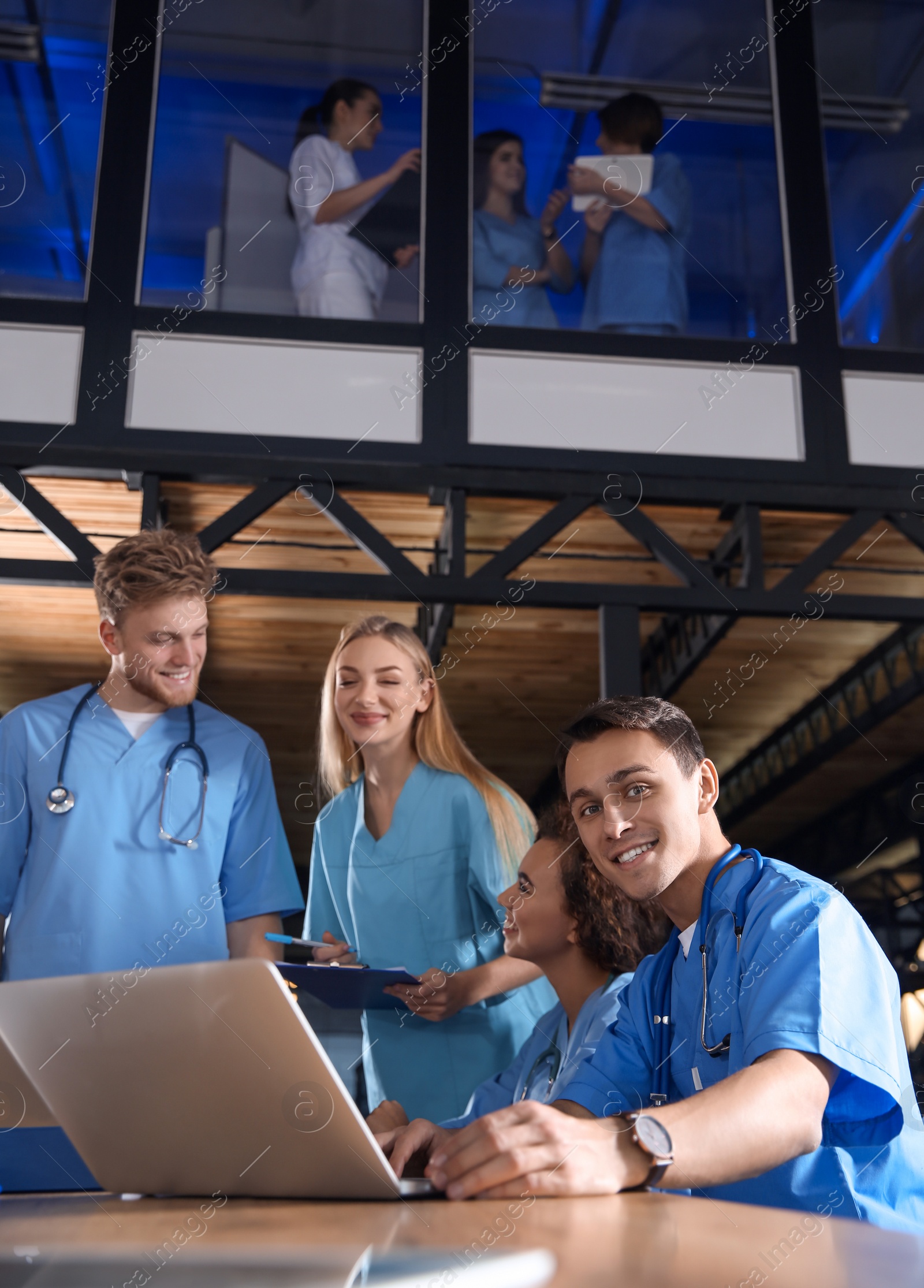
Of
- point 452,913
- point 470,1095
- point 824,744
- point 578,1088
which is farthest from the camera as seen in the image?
point 824,744

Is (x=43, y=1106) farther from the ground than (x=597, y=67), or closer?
closer

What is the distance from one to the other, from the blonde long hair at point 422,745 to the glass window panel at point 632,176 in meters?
1.97

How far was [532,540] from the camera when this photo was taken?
151 inches

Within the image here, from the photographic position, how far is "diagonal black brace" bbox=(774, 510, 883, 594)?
395cm

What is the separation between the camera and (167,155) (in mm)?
4066

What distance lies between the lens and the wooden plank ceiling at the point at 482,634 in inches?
179

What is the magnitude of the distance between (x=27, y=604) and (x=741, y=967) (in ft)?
15.5

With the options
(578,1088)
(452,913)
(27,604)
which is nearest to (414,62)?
(27,604)

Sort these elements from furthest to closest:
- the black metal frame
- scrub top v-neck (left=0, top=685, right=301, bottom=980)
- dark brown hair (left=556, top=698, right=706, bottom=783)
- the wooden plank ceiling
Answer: the wooden plank ceiling < the black metal frame < scrub top v-neck (left=0, top=685, right=301, bottom=980) < dark brown hair (left=556, top=698, right=706, bottom=783)

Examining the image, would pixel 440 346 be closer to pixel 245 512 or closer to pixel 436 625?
pixel 245 512

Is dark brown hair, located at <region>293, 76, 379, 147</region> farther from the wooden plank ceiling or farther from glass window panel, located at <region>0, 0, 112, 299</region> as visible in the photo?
the wooden plank ceiling

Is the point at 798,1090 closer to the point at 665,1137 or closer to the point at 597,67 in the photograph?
the point at 665,1137

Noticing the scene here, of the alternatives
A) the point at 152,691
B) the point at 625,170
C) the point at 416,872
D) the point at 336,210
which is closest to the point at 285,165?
the point at 336,210

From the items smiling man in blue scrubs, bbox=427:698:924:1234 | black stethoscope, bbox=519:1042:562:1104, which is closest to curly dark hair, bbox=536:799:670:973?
black stethoscope, bbox=519:1042:562:1104
